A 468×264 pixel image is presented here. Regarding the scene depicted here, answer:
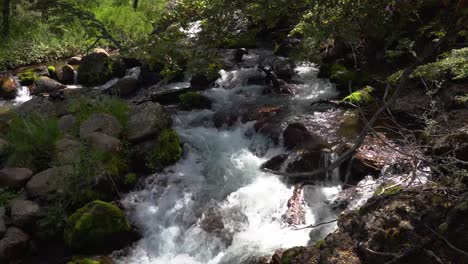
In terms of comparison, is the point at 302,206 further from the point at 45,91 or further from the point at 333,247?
the point at 45,91

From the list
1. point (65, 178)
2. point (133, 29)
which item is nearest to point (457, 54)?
point (65, 178)

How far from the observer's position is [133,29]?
1914 cm

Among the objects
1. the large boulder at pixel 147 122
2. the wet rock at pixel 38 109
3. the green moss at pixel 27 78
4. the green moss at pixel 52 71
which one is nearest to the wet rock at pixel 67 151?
the large boulder at pixel 147 122

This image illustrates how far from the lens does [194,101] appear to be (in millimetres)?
11320

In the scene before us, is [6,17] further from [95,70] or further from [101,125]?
[101,125]

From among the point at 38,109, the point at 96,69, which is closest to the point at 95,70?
the point at 96,69

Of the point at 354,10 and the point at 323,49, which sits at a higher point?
the point at 354,10

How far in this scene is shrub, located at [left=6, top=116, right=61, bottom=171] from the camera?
850 cm

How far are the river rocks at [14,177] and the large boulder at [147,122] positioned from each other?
226cm

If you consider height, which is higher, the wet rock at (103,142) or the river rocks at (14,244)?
the wet rock at (103,142)

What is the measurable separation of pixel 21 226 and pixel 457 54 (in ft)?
23.4

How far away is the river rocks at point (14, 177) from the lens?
26.1ft

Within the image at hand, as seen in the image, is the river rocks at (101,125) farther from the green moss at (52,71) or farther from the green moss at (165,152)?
the green moss at (52,71)

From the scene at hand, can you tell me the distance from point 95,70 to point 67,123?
5006mm
